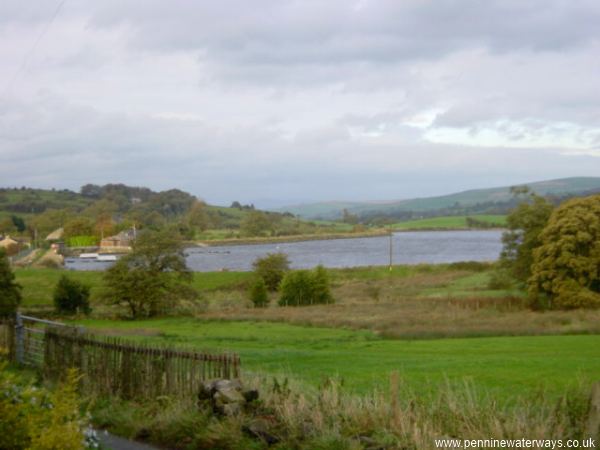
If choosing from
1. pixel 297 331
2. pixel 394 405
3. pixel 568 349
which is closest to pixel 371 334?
pixel 297 331

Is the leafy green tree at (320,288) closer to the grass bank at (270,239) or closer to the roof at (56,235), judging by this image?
the roof at (56,235)

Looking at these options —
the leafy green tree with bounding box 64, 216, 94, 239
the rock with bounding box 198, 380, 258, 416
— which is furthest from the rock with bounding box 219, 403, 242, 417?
the leafy green tree with bounding box 64, 216, 94, 239

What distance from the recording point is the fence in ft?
41.5

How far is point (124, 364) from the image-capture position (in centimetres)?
1450

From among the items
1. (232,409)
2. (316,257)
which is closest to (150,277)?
(232,409)

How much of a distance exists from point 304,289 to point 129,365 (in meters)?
46.9

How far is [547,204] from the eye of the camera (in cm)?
5328

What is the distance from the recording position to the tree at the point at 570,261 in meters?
44.4

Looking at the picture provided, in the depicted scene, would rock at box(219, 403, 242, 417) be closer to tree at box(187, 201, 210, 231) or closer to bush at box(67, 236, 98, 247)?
bush at box(67, 236, 98, 247)

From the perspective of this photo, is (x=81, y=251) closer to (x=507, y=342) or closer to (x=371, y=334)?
(x=371, y=334)

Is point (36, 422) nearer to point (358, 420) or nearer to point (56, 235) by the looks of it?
point (358, 420)

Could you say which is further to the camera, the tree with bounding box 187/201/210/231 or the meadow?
the tree with bounding box 187/201/210/231

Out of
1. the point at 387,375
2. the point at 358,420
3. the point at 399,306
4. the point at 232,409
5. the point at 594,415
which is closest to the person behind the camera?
the point at 594,415

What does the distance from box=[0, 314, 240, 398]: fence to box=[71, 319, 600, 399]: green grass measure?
2.17m
